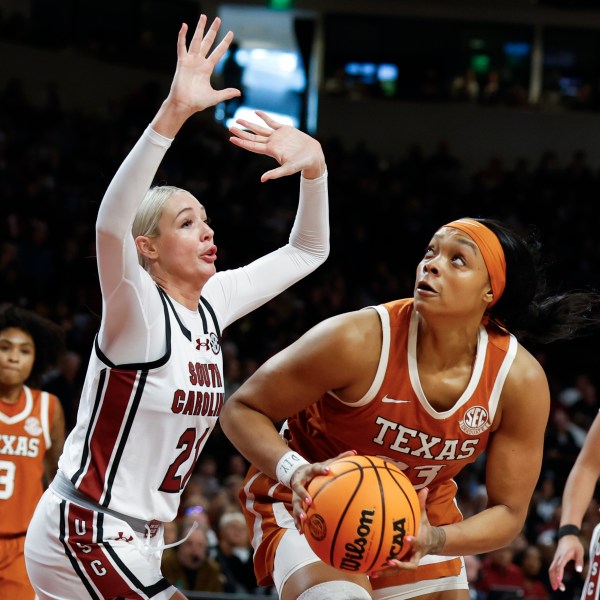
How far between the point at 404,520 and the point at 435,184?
41.6ft

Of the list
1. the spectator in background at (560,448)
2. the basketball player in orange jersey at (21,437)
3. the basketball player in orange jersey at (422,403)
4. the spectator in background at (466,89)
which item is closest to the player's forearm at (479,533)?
the basketball player in orange jersey at (422,403)

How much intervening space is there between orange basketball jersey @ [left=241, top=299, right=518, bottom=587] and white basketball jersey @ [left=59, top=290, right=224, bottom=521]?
0.48 m

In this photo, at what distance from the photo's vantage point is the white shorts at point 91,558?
9.64 ft

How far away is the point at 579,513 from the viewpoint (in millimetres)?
3887

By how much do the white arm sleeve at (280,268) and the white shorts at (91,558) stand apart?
796mm

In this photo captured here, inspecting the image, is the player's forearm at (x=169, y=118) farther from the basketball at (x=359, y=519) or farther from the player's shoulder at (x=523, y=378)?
the player's shoulder at (x=523, y=378)

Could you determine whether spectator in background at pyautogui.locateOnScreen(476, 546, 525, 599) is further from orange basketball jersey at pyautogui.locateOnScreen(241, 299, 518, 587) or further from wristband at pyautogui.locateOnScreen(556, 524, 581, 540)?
orange basketball jersey at pyautogui.locateOnScreen(241, 299, 518, 587)

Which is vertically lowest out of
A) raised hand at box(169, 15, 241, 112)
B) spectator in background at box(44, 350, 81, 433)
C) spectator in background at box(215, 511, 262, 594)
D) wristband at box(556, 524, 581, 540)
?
spectator in background at box(215, 511, 262, 594)

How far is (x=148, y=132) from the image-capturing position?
2.86 m

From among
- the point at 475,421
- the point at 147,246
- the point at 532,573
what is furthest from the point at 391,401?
the point at 532,573

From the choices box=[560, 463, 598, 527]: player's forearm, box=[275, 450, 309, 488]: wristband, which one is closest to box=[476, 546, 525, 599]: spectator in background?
box=[560, 463, 598, 527]: player's forearm

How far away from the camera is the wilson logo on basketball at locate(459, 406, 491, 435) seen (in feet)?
10.8

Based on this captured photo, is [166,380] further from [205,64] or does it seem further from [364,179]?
[364,179]

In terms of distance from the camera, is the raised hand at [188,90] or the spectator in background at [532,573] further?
the spectator in background at [532,573]
